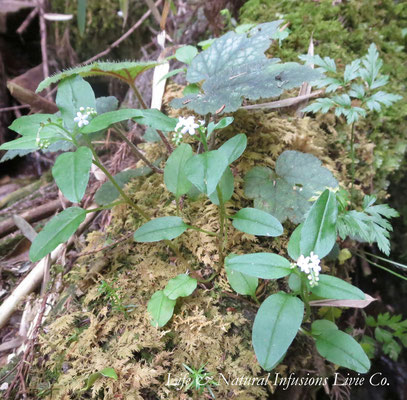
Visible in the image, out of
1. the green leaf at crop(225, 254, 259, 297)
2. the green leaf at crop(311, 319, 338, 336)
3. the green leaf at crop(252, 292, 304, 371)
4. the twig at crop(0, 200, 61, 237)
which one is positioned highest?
the green leaf at crop(252, 292, 304, 371)

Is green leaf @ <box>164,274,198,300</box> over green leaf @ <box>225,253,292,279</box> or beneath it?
beneath

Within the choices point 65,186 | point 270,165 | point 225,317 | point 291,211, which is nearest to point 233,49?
point 270,165

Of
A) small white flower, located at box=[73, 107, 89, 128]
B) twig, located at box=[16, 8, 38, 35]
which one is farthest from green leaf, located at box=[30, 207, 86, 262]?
twig, located at box=[16, 8, 38, 35]

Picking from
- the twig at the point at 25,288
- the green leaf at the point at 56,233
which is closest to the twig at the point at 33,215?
the twig at the point at 25,288

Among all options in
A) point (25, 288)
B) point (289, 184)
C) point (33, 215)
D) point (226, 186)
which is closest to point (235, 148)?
point (226, 186)

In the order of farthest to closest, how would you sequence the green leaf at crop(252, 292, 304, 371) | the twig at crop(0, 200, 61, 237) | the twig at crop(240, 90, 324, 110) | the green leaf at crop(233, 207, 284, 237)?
the twig at crop(0, 200, 61, 237)
the twig at crop(240, 90, 324, 110)
the green leaf at crop(233, 207, 284, 237)
the green leaf at crop(252, 292, 304, 371)

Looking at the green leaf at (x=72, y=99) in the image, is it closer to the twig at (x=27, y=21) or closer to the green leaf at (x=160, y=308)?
the green leaf at (x=160, y=308)

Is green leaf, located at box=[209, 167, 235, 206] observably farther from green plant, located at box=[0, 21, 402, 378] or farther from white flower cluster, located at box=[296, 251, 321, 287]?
white flower cluster, located at box=[296, 251, 321, 287]
